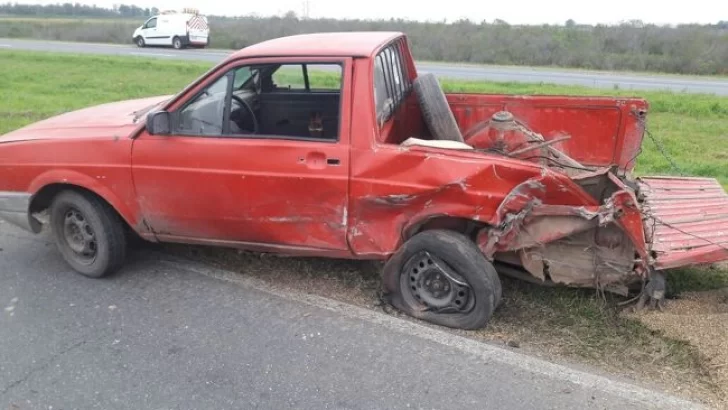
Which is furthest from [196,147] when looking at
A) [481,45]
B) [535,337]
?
[481,45]

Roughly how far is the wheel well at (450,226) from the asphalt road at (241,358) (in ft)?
1.95

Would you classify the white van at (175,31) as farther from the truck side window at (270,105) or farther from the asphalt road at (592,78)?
the truck side window at (270,105)

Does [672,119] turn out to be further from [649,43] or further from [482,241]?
[649,43]

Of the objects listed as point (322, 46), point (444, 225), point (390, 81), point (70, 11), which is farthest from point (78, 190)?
point (70, 11)

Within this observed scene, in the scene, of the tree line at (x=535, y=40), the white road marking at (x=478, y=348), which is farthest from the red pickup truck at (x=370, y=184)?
the tree line at (x=535, y=40)

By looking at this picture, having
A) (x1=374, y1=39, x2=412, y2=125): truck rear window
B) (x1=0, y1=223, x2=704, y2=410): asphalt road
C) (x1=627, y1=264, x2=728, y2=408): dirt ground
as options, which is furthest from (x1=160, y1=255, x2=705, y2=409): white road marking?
(x1=374, y1=39, x2=412, y2=125): truck rear window

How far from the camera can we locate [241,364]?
11.0ft

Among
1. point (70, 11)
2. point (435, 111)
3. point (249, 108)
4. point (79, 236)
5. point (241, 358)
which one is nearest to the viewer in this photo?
point (241, 358)

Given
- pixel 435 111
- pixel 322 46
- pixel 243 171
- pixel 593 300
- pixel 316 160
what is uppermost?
pixel 322 46

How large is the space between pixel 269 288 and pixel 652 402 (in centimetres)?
249

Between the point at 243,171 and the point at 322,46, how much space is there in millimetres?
969

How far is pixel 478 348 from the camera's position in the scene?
11.4 ft

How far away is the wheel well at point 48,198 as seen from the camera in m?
4.34

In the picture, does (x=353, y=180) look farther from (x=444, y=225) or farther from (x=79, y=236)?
(x=79, y=236)
